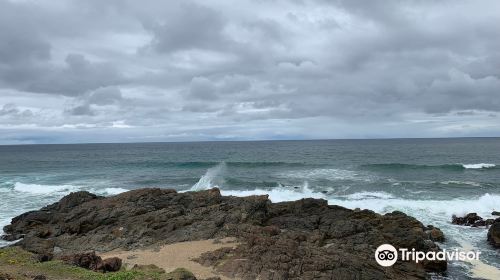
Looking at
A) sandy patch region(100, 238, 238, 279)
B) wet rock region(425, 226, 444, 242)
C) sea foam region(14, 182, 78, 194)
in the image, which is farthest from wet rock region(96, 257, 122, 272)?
sea foam region(14, 182, 78, 194)

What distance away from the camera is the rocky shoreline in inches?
631

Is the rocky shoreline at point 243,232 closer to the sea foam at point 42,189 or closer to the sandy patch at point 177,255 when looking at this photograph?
the sandy patch at point 177,255

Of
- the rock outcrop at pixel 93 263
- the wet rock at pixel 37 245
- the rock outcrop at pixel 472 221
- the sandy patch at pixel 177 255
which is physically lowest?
the rock outcrop at pixel 472 221

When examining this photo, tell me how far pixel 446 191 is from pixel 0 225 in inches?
1607

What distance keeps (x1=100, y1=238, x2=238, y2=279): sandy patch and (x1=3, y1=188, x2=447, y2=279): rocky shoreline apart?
518 millimetres

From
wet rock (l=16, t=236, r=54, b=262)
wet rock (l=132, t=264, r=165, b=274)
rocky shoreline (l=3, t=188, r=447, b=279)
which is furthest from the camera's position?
wet rock (l=16, t=236, r=54, b=262)

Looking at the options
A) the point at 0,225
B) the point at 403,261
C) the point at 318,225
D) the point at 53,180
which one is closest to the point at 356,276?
the point at 403,261

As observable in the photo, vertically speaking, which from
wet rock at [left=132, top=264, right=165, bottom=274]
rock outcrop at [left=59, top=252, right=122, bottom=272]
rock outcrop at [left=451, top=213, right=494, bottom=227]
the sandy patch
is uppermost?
rock outcrop at [left=59, top=252, right=122, bottom=272]

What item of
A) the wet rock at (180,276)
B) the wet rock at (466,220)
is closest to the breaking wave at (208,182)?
the wet rock at (466,220)

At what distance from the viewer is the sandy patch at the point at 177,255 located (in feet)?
53.9

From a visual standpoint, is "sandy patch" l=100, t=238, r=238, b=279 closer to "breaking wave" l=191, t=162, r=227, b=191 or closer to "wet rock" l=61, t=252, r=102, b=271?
"wet rock" l=61, t=252, r=102, b=271

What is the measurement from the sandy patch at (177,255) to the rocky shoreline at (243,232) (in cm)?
52

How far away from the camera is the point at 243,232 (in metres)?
20.1

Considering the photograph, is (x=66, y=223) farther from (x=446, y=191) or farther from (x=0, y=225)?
(x=446, y=191)
